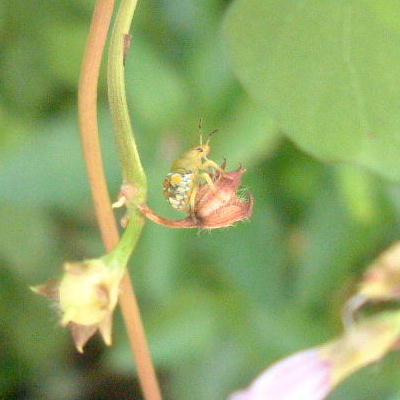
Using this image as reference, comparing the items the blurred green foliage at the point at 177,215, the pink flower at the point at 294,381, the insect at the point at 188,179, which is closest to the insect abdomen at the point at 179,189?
the insect at the point at 188,179

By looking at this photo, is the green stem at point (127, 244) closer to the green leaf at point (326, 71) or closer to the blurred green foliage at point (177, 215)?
the green leaf at point (326, 71)

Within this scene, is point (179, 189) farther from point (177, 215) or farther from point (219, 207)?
point (177, 215)

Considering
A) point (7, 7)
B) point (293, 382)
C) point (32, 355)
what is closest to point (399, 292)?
→ point (293, 382)

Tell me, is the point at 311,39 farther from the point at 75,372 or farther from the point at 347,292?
the point at 75,372

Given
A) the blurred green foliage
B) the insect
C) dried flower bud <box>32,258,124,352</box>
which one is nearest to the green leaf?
the insect

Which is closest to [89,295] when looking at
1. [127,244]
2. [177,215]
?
[127,244]

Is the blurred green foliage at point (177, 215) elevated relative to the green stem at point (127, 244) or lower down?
elevated

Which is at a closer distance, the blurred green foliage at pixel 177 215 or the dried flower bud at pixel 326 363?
the dried flower bud at pixel 326 363
